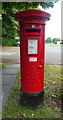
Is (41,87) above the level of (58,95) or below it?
above

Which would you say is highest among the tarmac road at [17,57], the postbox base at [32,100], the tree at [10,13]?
the tree at [10,13]

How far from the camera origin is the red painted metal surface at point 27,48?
2.30m

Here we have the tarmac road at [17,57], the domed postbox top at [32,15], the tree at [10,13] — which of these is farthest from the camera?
the tarmac road at [17,57]

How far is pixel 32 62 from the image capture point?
248cm

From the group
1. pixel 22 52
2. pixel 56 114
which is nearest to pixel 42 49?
pixel 22 52

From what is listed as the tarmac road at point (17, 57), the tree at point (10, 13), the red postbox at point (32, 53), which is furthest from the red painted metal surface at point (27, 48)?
the tarmac road at point (17, 57)

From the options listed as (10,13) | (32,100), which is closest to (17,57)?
(10,13)

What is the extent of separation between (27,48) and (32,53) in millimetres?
137

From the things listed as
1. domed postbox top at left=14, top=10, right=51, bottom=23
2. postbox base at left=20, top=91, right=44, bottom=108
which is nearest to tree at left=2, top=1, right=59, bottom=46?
domed postbox top at left=14, top=10, right=51, bottom=23

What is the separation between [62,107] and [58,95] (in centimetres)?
52

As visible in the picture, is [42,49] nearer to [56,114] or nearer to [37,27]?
[37,27]

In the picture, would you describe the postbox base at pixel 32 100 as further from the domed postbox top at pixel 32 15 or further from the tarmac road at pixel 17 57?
the tarmac road at pixel 17 57

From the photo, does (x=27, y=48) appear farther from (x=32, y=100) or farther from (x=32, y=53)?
(x=32, y=100)

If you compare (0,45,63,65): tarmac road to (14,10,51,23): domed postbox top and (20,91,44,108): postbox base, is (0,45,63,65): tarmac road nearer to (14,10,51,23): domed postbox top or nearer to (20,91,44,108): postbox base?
(20,91,44,108): postbox base
